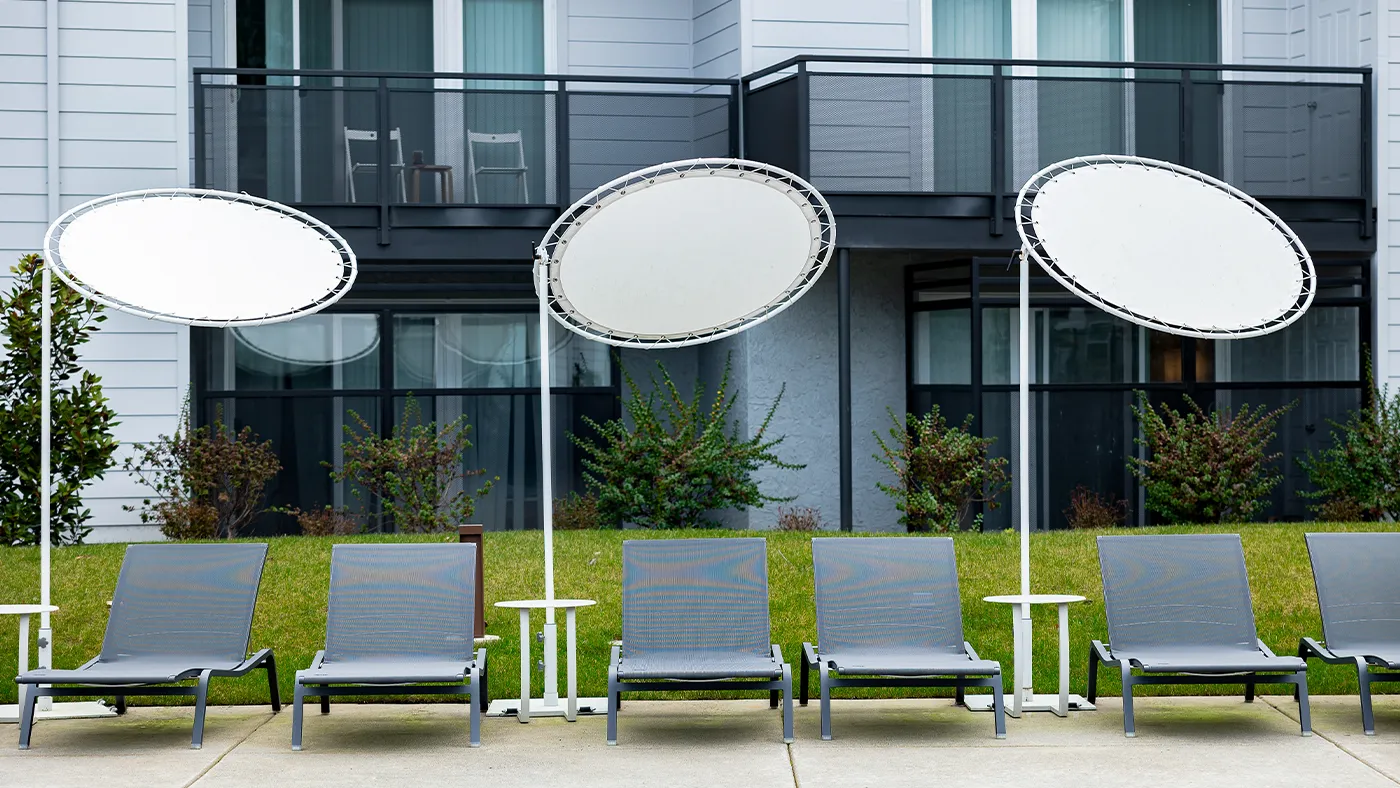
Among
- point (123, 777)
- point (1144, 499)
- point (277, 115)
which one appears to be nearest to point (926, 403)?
point (1144, 499)

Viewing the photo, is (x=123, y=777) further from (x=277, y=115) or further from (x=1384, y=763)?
(x=277, y=115)

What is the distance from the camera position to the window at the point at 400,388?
14859mm

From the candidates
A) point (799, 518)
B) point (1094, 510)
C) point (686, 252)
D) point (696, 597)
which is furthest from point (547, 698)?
point (1094, 510)

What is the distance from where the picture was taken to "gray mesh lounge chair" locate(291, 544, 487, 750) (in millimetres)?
8250

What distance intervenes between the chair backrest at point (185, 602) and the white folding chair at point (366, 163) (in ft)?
20.2

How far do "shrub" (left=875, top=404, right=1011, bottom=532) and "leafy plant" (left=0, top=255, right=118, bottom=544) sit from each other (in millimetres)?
6564

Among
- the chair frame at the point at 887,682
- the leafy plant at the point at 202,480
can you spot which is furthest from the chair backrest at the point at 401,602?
the leafy plant at the point at 202,480

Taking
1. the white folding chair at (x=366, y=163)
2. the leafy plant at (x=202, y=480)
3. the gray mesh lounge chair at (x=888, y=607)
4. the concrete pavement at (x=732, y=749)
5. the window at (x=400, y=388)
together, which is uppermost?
the white folding chair at (x=366, y=163)

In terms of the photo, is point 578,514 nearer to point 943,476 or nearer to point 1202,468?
point 943,476

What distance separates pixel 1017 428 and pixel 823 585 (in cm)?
670

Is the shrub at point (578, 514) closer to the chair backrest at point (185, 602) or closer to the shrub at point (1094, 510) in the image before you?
the shrub at point (1094, 510)

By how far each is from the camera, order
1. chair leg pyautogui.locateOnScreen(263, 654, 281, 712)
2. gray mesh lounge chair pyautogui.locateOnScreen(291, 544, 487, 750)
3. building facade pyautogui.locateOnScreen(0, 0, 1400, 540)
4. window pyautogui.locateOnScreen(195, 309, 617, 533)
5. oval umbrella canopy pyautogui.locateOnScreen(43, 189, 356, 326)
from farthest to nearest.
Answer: window pyautogui.locateOnScreen(195, 309, 617, 533), building facade pyautogui.locateOnScreen(0, 0, 1400, 540), chair leg pyautogui.locateOnScreen(263, 654, 281, 712), oval umbrella canopy pyautogui.locateOnScreen(43, 189, 356, 326), gray mesh lounge chair pyautogui.locateOnScreen(291, 544, 487, 750)

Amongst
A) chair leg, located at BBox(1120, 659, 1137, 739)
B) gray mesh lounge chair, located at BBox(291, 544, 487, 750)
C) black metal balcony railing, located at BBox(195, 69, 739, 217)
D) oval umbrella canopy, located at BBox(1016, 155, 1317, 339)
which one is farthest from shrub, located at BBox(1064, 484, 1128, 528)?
gray mesh lounge chair, located at BBox(291, 544, 487, 750)

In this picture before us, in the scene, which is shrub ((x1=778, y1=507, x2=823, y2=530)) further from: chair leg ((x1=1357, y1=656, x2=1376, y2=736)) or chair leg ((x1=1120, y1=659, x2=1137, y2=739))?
chair leg ((x1=1357, y1=656, x2=1376, y2=736))
